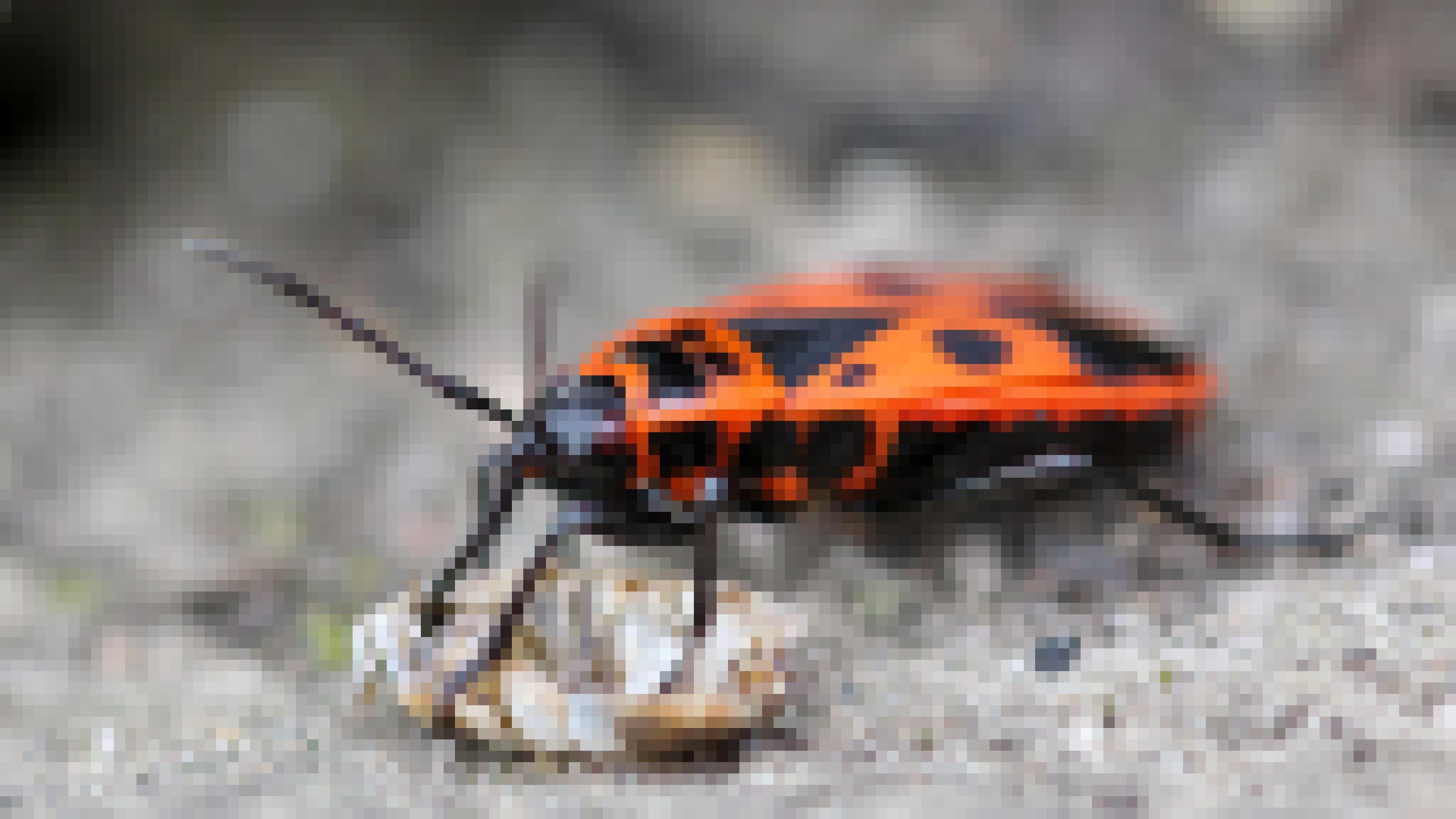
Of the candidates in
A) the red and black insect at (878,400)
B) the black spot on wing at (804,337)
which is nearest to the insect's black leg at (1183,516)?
the red and black insect at (878,400)

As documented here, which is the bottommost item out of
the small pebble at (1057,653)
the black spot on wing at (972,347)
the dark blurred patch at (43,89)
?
the small pebble at (1057,653)

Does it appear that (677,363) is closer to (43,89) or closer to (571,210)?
(571,210)

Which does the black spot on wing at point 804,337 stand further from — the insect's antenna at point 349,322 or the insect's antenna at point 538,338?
the insect's antenna at point 349,322

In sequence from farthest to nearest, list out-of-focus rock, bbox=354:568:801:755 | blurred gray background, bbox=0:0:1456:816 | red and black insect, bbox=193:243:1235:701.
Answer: blurred gray background, bbox=0:0:1456:816, red and black insect, bbox=193:243:1235:701, out-of-focus rock, bbox=354:568:801:755

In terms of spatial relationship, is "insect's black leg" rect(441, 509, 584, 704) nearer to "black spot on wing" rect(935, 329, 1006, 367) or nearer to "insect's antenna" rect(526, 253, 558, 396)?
"insect's antenna" rect(526, 253, 558, 396)

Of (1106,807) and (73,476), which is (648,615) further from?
(73,476)

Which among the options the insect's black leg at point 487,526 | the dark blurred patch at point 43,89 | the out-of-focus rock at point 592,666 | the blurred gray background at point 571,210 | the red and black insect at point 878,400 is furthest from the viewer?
the dark blurred patch at point 43,89

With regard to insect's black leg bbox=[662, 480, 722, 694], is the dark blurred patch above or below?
above

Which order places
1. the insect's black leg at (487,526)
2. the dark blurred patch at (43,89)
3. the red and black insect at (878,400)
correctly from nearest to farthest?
the insect's black leg at (487,526) < the red and black insect at (878,400) < the dark blurred patch at (43,89)

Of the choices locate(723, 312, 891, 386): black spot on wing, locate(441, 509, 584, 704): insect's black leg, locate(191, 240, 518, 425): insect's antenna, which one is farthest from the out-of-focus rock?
locate(723, 312, 891, 386): black spot on wing
